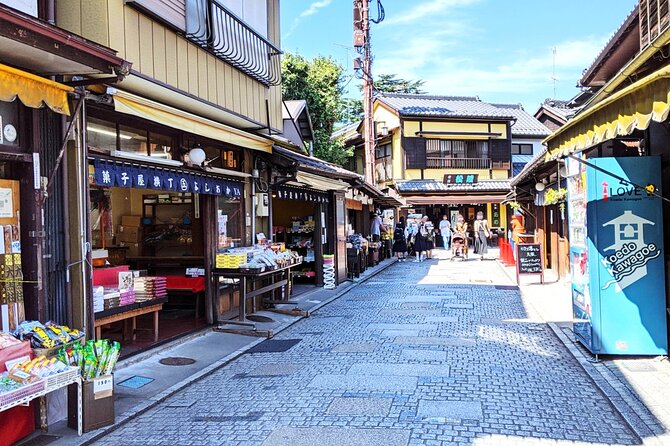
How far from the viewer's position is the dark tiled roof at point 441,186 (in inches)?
1359

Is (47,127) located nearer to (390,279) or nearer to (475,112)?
(390,279)

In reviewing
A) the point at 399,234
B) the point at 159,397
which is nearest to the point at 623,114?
the point at 159,397

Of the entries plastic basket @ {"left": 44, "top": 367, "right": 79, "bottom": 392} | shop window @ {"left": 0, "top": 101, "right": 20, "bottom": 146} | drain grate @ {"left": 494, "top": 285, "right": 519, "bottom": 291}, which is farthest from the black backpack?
plastic basket @ {"left": 44, "top": 367, "right": 79, "bottom": 392}

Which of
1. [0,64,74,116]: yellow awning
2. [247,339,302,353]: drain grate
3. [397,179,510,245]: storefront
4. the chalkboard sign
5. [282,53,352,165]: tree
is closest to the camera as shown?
[0,64,74,116]: yellow awning

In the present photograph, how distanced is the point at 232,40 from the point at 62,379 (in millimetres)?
6533

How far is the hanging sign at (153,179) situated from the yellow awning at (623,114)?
17.7ft

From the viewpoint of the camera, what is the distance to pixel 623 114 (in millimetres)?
5254

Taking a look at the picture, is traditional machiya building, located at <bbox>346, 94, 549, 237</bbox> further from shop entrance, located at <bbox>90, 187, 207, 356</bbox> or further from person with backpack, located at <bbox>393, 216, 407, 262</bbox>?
shop entrance, located at <bbox>90, 187, 207, 356</bbox>

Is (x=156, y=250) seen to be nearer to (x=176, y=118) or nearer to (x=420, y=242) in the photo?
(x=176, y=118)

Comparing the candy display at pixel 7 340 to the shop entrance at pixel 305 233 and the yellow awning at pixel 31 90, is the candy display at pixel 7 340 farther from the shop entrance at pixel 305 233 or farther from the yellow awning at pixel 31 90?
the shop entrance at pixel 305 233

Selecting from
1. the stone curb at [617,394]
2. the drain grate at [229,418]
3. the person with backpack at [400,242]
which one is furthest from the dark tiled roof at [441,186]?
the drain grate at [229,418]

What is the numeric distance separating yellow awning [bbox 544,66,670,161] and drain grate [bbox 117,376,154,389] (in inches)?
232

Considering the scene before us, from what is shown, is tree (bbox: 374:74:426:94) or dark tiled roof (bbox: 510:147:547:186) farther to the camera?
tree (bbox: 374:74:426:94)

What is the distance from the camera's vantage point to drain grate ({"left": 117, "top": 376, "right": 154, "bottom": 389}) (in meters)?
6.79
